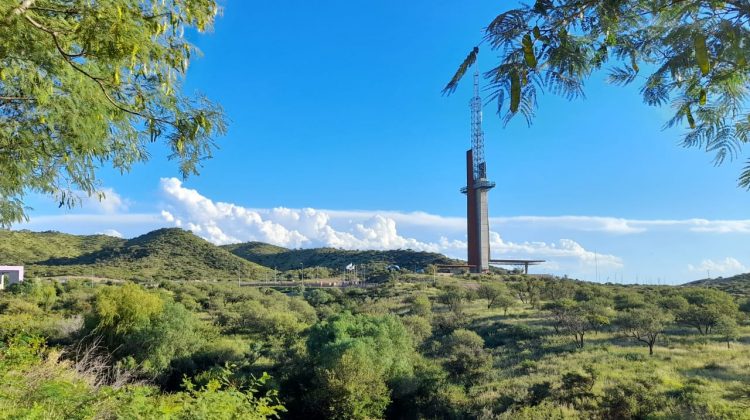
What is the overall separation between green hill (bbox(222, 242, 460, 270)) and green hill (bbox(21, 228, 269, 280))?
18.4 metres

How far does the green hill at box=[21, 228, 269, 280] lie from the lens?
69.8 meters

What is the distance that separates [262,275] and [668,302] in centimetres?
6835

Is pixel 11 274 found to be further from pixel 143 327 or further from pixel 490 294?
pixel 490 294

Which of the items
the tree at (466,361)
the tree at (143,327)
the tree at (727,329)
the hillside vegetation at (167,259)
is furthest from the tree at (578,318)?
the hillside vegetation at (167,259)

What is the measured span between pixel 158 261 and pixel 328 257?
44316 millimetres

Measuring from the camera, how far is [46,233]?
308 ft

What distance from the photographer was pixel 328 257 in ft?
389

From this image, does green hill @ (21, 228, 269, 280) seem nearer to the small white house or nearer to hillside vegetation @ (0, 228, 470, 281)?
hillside vegetation @ (0, 228, 470, 281)

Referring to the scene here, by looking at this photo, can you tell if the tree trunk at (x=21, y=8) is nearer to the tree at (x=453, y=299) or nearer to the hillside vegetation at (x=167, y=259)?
the tree at (x=453, y=299)

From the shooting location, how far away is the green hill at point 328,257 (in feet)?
366

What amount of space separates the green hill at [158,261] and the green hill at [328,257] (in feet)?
60.2

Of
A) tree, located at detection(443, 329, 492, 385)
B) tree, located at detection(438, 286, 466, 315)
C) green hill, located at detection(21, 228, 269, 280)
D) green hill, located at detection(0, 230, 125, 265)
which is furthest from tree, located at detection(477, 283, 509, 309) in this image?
green hill, located at detection(0, 230, 125, 265)

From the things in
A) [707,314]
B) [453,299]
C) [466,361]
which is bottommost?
[466,361]

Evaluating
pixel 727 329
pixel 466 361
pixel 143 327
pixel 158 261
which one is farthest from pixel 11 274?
pixel 727 329
